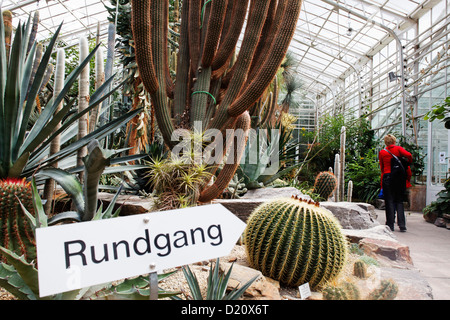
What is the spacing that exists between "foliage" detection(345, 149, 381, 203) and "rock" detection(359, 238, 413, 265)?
7.08 m

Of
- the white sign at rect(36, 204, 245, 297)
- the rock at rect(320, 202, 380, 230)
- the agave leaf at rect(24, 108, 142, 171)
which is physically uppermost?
the agave leaf at rect(24, 108, 142, 171)

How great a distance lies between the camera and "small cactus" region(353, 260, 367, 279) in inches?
77.4

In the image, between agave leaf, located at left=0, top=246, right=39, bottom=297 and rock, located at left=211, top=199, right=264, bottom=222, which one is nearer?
agave leaf, located at left=0, top=246, right=39, bottom=297

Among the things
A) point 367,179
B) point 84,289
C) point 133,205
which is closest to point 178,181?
point 133,205

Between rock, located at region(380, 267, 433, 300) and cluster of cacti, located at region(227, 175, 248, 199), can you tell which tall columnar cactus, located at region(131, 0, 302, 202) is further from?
rock, located at region(380, 267, 433, 300)

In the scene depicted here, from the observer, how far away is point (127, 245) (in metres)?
0.81

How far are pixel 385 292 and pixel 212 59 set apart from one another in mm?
2393

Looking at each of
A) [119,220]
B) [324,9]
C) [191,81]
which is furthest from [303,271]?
[324,9]

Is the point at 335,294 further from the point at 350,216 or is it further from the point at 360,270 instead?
the point at 350,216

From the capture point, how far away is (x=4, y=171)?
57.6 inches

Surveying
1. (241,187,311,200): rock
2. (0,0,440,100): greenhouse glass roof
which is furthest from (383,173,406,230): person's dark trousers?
(0,0,440,100): greenhouse glass roof

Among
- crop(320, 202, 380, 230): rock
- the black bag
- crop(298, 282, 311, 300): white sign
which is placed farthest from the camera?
the black bag

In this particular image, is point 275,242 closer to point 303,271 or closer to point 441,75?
point 303,271

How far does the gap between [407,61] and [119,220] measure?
36.6 feet
